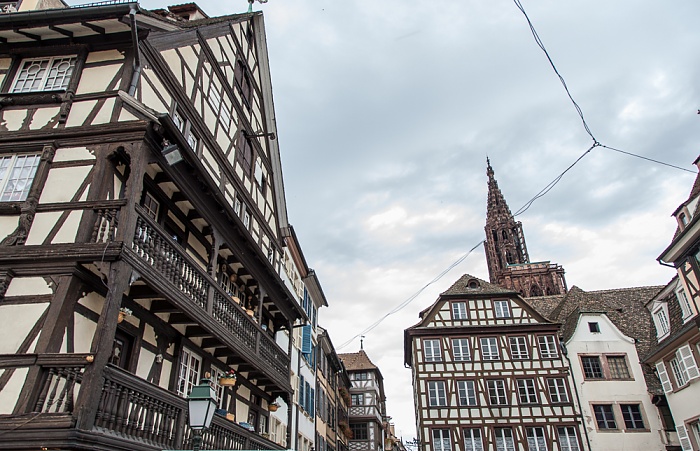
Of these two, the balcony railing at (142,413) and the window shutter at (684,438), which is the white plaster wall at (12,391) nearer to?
the balcony railing at (142,413)

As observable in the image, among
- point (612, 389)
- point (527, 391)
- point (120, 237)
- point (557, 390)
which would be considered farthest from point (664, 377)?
point (120, 237)

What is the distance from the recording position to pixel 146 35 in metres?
11.2

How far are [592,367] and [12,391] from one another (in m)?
33.2

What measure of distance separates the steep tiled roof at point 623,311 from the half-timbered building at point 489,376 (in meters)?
2.86

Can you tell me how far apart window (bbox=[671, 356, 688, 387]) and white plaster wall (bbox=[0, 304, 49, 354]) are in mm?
25842

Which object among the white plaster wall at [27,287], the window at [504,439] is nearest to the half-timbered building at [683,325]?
the window at [504,439]

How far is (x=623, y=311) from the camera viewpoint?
120ft

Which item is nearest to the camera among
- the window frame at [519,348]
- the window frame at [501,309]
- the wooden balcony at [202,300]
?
the wooden balcony at [202,300]

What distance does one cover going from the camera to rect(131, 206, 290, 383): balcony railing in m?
9.27

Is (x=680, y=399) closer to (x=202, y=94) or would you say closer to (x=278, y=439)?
(x=278, y=439)

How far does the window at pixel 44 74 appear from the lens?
1089cm

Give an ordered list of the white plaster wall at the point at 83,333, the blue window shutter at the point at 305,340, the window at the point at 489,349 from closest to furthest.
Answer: the white plaster wall at the point at 83,333, the blue window shutter at the point at 305,340, the window at the point at 489,349

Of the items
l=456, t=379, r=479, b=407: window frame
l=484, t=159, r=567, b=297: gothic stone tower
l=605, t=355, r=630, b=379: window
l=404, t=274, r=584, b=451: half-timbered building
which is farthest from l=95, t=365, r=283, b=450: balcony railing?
l=484, t=159, r=567, b=297: gothic stone tower

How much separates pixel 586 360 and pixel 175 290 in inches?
1199
